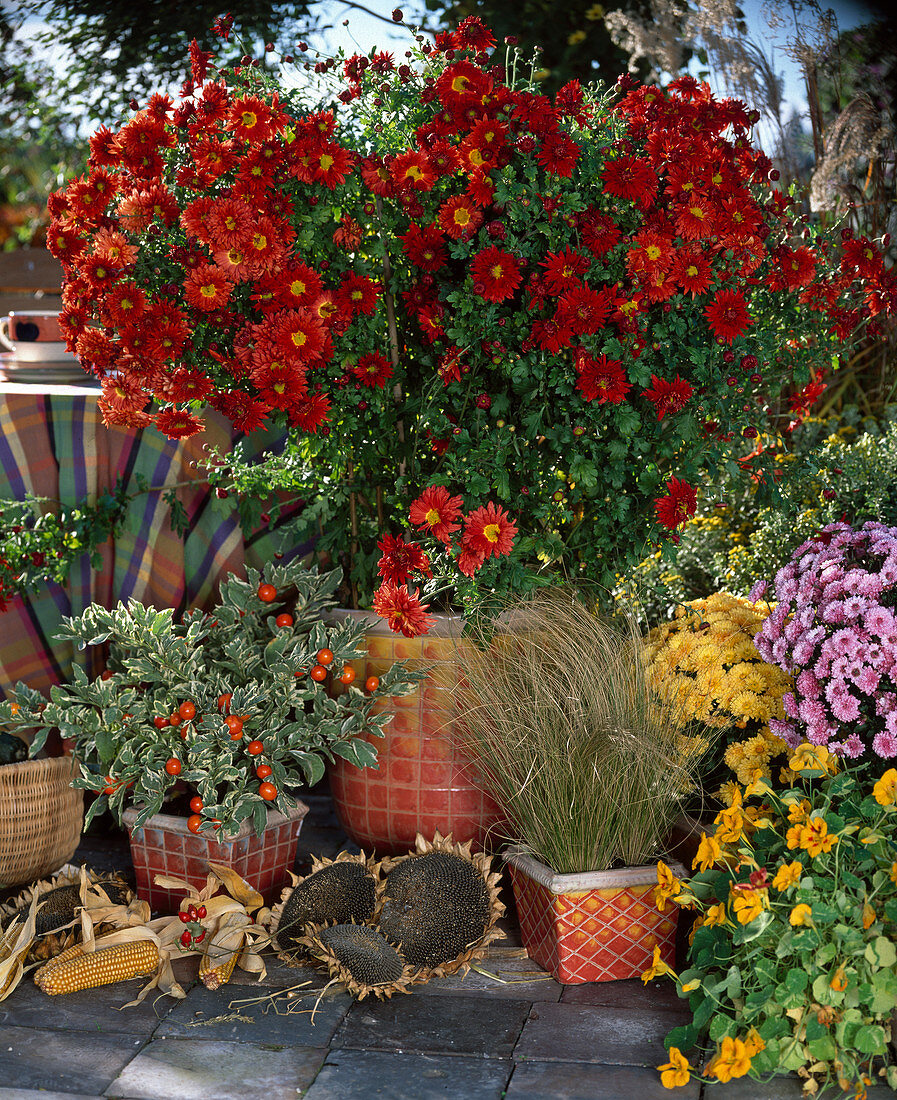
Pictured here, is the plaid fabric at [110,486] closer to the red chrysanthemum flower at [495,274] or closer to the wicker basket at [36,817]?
the wicker basket at [36,817]

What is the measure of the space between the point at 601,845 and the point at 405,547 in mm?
686

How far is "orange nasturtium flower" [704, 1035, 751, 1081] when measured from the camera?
5.25 ft

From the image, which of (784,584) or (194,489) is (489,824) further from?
(194,489)

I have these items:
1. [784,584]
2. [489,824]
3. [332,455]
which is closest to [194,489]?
[332,455]

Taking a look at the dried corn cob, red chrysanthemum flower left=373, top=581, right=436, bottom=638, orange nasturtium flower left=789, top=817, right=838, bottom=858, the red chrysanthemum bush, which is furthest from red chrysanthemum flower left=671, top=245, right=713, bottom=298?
the dried corn cob

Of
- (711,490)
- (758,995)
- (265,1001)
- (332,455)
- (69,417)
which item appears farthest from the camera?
(69,417)

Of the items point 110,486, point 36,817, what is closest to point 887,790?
point 36,817

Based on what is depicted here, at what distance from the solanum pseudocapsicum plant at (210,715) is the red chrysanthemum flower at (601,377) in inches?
28.8

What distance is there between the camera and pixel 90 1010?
1971 mm

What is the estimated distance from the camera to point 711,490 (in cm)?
253

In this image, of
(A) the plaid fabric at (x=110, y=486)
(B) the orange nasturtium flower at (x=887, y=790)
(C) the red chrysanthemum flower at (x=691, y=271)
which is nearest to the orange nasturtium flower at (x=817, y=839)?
(B) the orange nasturtium flower at (x=887, y=790)

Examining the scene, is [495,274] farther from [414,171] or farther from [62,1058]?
[62,1058]

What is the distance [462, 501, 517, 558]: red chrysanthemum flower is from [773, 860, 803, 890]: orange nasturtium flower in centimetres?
73

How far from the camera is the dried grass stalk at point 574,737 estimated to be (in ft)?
6.67
